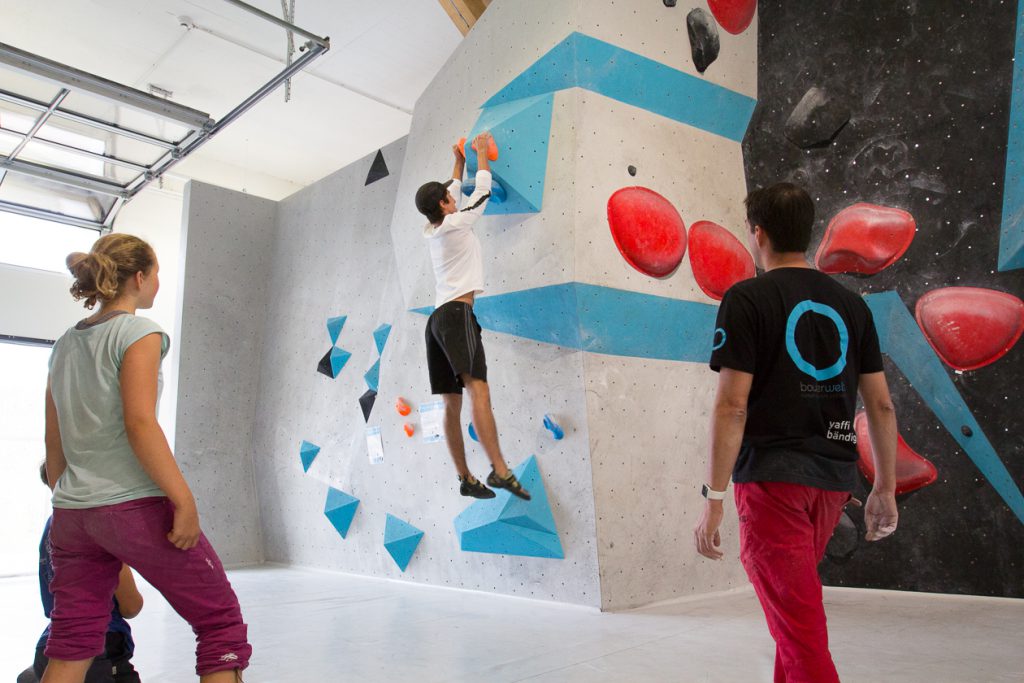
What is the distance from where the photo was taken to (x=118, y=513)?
158 cm

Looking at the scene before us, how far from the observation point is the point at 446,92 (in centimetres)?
436

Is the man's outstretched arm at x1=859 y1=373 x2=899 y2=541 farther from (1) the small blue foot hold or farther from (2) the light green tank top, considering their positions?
(1) the small blue foot hold

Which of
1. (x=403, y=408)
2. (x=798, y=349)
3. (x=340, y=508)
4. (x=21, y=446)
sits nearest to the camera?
(x=798, y=349)

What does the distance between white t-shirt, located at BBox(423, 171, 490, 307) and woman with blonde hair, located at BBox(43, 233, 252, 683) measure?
6.04ft

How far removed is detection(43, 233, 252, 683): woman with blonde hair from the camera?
1.57m

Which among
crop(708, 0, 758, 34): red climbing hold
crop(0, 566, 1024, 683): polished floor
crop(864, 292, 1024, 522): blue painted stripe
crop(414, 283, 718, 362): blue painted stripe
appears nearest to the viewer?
crop(0, 566, 1024, 683): polished floor

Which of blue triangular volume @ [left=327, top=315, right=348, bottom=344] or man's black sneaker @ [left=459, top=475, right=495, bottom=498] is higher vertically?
blue triangular volume @ [left=327, top=315, right=348, bottom=344]

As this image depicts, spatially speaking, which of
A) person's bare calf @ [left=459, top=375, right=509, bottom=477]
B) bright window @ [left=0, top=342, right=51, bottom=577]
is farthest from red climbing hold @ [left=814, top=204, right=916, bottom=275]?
bright window @ [left=0, top=342, right=51, bottom=577]

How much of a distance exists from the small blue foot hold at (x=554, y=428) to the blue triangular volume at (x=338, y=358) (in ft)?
7.68

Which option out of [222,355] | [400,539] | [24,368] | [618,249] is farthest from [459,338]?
[24,368]

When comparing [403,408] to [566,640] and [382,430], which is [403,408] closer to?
[382,430]

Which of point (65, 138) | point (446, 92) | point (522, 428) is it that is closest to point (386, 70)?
point (446, 92)

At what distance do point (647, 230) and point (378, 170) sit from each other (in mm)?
2580

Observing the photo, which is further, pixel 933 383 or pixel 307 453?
pixel 307 453
